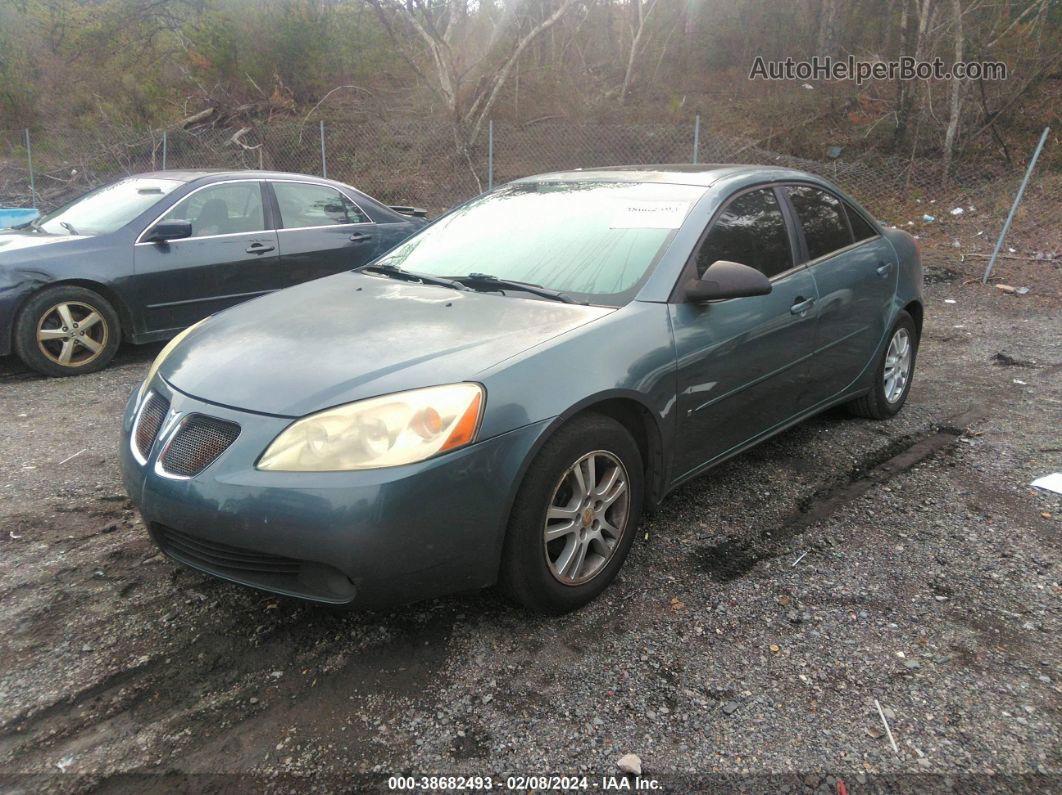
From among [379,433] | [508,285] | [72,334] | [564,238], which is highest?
[564,238]

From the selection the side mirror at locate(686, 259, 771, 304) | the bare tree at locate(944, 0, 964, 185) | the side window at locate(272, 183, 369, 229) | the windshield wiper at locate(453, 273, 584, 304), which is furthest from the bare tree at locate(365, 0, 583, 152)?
the side mirror at locate(686, 259, 771, 304)

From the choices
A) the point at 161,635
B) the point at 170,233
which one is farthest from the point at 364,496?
the point at 170,233

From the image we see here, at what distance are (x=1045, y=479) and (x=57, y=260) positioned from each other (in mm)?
6565

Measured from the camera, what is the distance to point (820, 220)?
4066mm

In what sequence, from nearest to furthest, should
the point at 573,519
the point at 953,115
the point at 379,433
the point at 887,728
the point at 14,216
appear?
the point at 887,728 < the point at 379,433 < the point at 573,519 < the point at 14,216 < the point at 953,115

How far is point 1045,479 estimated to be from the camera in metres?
3.92

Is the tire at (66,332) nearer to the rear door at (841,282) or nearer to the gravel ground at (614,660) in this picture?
the gravel ground at (614,660)

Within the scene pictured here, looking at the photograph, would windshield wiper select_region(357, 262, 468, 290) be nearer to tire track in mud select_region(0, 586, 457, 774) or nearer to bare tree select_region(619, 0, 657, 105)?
tire track in mud select_region(0, 586, 457, 774)

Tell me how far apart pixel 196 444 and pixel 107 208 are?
15.7 feet

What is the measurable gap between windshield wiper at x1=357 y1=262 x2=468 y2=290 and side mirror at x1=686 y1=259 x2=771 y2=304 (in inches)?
38.8

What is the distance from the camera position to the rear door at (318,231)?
21.7 feet

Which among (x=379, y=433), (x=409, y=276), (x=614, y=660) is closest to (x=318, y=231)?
(x=409, y=276)

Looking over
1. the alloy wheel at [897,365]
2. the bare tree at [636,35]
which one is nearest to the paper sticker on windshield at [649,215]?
the alloy wheel at [897,365]

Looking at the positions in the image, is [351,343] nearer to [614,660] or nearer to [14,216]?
[614,660]
